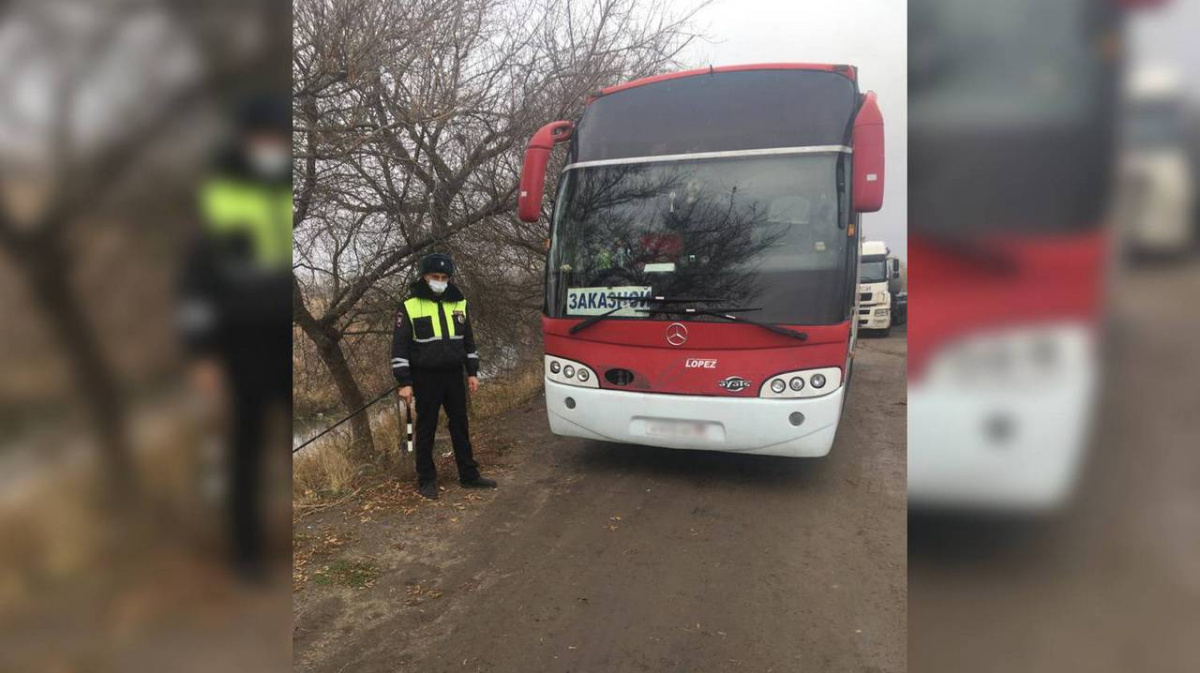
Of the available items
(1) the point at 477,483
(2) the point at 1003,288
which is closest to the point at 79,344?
(2) the point at 1003,288

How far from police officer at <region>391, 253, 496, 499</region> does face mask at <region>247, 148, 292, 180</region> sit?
141 inches

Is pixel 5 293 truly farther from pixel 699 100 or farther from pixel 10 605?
pixel 699 100

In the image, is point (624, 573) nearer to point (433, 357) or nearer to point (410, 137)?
point (433, 357)

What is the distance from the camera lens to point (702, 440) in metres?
4.00

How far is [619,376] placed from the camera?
4227 millimetres

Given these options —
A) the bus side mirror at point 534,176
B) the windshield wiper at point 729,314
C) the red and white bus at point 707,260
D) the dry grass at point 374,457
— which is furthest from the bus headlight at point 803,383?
the dry grass at point 374,457

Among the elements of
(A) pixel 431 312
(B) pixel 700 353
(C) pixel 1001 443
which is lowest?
(B) pixel 700 353

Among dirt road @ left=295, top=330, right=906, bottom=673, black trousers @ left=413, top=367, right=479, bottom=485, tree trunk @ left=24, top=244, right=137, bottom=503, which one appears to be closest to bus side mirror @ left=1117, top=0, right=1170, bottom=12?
tree trunk @ left=24, top=244, right=137, bottom=503

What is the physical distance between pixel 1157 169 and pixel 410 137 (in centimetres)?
588

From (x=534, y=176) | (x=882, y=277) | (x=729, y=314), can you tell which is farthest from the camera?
(x=534, y=176)

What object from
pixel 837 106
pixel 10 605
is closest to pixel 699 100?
pixel 837 106

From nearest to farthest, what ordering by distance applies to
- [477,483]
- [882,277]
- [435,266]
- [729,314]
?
[882,277] → [729,314] → [435,266] → [477,483]

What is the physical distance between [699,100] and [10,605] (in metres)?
4.10

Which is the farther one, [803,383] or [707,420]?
[707,420]
